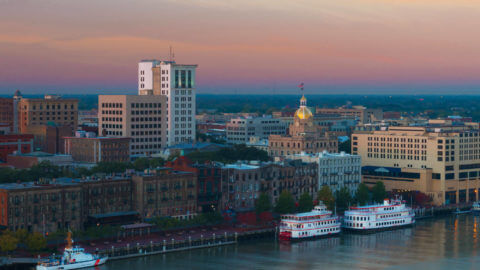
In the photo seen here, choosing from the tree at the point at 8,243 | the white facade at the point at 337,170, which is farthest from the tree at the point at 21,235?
the white facade at the point at 337,170

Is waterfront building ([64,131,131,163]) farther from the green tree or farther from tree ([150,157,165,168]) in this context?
the green tree

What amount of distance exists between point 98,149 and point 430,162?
5988 centimetres

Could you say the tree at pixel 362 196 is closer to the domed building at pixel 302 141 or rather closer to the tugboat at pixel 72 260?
the domed building at pixel 302 141

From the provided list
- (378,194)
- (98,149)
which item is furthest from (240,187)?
(98,149)

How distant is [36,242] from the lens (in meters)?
105

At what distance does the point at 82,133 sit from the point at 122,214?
57.9 metres

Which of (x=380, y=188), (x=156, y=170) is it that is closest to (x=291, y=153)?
(x=380, y=188)

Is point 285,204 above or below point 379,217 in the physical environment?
above

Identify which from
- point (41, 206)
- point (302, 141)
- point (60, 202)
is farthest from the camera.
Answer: point (302, 141)

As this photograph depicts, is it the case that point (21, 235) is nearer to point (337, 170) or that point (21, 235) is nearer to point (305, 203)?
point (305, 203)

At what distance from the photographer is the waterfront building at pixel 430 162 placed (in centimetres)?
16450

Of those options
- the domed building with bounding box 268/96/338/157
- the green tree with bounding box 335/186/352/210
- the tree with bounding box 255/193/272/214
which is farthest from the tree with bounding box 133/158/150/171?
the green tree with bounding box 335/186/352/210

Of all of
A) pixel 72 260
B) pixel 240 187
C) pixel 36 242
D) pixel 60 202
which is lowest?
pixel 72 260

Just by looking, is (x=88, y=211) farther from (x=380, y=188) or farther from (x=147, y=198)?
(x=380, y=188)
